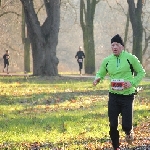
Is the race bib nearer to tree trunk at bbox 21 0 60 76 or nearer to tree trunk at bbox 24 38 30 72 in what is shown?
tree trunk at bbox 21 0 60 76

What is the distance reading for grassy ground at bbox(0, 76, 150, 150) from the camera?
9.16m

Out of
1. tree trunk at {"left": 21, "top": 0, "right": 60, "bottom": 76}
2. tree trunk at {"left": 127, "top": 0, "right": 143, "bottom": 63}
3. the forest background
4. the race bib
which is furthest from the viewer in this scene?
the forest background

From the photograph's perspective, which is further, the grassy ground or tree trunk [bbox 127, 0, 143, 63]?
tree trunk [bbox 127, 0, 143, 63]

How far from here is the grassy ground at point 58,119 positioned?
30.0 ft

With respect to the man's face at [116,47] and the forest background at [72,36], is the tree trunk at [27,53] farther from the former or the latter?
the man's face at [116,47]

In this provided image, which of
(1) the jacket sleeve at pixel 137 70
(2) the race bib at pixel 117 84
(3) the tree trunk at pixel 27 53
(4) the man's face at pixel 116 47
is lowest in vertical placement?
(2) the race bib at pixel 117 84

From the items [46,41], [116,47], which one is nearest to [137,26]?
[46,41]

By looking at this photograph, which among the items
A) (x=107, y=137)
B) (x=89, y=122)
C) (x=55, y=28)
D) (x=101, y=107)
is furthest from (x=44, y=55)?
(x=107, y=137)

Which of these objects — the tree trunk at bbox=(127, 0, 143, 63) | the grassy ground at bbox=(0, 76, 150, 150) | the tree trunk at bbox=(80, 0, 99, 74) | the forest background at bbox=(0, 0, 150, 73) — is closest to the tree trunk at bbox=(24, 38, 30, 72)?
the tree trunk at bbox=(80, 0, 99, 74)

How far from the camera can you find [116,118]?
808cm

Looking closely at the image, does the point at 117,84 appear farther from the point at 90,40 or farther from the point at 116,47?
the point at 90,40

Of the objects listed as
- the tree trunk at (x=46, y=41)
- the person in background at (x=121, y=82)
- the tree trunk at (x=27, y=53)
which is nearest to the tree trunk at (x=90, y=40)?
the tree trunk at (x=27, y=53)

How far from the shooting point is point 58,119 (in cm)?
1241

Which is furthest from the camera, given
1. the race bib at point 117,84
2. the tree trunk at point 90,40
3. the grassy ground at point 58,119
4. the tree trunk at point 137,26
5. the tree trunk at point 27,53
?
the tree trunk at point 27,53
